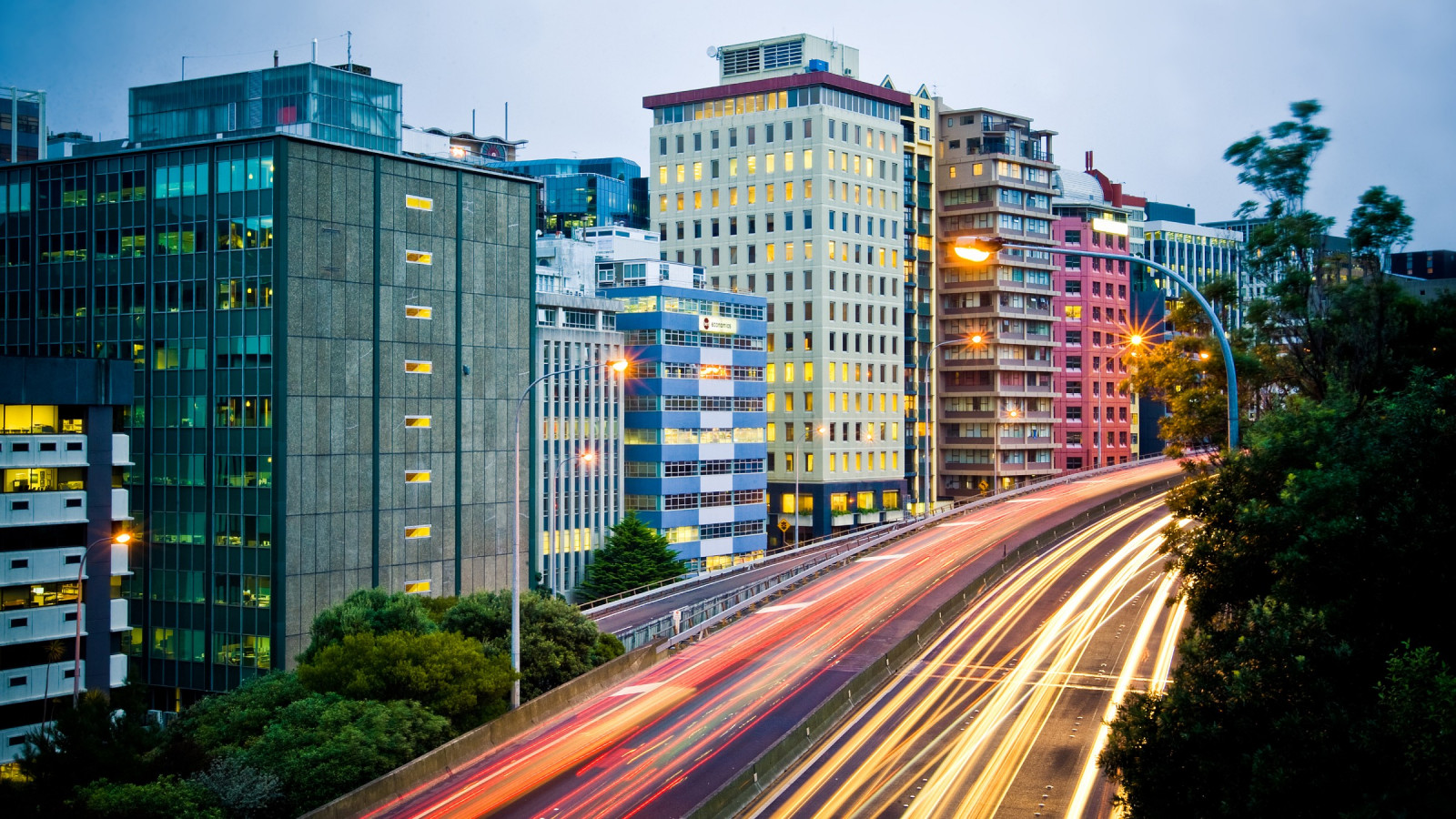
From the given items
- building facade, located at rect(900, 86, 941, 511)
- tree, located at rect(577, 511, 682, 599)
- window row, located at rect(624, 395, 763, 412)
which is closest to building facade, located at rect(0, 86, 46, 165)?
window row, located at rect(624, 395, 763, 412)

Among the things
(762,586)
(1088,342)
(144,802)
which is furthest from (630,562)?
(1088,342)

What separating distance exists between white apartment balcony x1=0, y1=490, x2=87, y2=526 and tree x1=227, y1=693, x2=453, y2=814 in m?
19.8

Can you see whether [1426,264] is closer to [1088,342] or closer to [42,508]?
[1088,342]

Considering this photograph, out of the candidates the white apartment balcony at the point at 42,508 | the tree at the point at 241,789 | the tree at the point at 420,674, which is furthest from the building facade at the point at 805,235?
the tree at the point at 241,789

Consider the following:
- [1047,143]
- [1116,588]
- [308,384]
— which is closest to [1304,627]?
[1116,588]

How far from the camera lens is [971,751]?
41750mm

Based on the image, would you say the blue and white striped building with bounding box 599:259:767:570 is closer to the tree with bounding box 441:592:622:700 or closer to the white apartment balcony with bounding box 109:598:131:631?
the white apartment balcony with bounding box 109:598:131:631

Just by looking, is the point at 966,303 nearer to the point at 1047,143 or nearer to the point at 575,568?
the point at 1047,143

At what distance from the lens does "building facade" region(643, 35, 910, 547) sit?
398 feet

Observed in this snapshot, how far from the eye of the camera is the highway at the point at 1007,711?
37.7 metres

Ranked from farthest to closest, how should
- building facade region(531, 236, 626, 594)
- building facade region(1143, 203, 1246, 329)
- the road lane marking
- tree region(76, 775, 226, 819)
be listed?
building facade region(1143, 203, 1246, 329) → building facade region(531, 236, 626, 594) → the road lane marking → tree region(76, 775, 226, 819)

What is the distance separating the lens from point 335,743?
3922 centimetres

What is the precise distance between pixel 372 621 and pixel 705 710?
13.7 m

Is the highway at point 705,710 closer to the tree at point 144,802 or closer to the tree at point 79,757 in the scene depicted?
the tree at point 144,802
